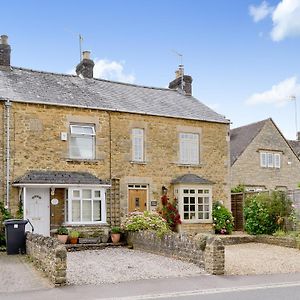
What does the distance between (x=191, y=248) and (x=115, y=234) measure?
6.84 m

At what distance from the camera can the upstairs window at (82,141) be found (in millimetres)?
21344

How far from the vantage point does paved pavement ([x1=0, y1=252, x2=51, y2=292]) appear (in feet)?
36.8

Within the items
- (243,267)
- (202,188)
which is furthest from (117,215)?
(243,267)

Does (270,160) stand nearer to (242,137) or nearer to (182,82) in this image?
(242,137)

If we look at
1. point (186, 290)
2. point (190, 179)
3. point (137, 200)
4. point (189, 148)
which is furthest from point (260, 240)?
point (186, 290)

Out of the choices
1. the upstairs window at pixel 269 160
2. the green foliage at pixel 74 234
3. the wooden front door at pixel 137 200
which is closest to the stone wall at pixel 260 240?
the wooden front door at pixel 137 200

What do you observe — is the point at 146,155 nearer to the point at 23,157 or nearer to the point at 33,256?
the point at 23,157

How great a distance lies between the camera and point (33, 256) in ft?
49.0

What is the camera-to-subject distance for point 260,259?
16062mm

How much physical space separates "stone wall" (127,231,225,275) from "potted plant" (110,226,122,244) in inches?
76.4

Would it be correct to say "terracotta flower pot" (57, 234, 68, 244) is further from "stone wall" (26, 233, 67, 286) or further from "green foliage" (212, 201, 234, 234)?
"green foliage" (212, 201, 234, 234)

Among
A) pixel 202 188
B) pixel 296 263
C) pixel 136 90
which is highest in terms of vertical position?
pixel 136 90

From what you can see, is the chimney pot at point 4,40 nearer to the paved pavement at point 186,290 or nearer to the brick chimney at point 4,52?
the brick chimney at point 4,52

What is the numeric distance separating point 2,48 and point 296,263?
16047 millimetres
